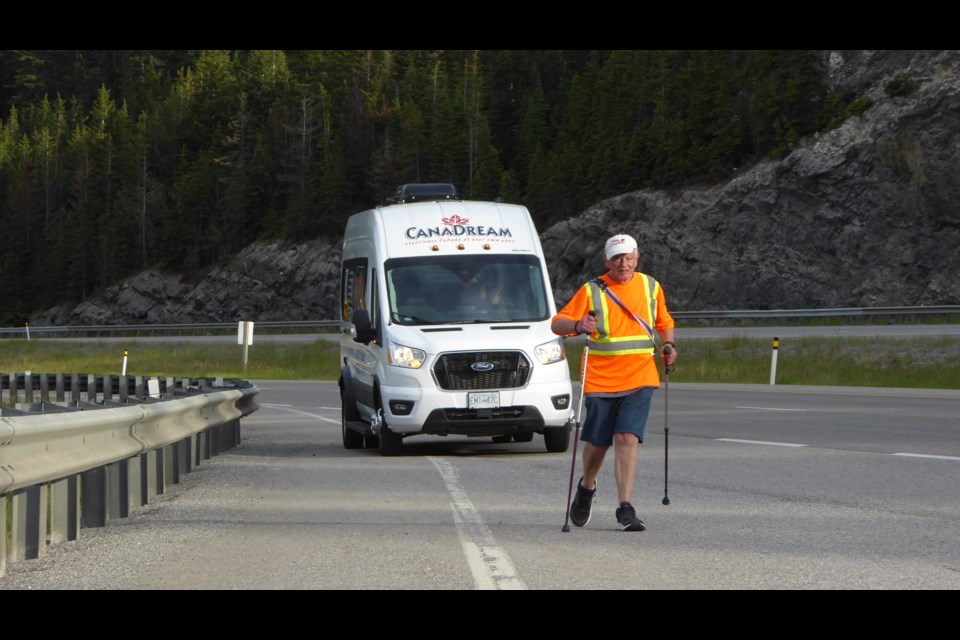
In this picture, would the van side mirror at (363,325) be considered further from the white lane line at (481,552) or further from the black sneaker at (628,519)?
the black sneaker at (628,519)

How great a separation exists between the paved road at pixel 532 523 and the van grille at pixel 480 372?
81 centimetres

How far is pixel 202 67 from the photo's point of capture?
13675cm

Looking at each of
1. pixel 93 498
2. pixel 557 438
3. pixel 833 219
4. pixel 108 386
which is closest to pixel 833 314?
pixel 833 219

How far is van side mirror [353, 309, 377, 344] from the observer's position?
16078mm

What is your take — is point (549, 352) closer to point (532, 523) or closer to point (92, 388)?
point (532, 523)

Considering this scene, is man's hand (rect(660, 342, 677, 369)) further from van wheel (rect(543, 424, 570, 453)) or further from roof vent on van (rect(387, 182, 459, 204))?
roof vent on van (rect(387, 182, 459, 204))

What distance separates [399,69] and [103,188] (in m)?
28.1

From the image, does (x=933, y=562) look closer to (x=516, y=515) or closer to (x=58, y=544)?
(x=516, y=515)

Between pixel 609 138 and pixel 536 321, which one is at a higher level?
pixel 609 138

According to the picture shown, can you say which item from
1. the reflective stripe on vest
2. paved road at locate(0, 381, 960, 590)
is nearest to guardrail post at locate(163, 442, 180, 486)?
paved road at locate(0, 381, 960, 590)

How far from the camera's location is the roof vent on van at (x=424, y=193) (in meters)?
18.1

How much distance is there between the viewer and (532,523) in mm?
9523

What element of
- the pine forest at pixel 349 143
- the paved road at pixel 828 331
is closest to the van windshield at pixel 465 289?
the paved road at pixel 828 331
